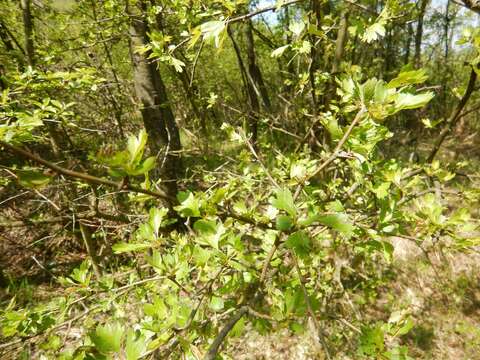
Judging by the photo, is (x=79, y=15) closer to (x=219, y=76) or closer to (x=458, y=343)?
(x=458, y=343)

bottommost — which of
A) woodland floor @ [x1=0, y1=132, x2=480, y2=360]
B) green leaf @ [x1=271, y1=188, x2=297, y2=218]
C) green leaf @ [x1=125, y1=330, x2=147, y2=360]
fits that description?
woodland floor @ [x1=0, y1=132, x2=480, y2=360]

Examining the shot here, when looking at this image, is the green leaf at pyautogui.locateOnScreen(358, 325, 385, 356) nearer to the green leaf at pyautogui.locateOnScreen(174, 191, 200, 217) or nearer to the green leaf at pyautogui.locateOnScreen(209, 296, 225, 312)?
the green leaf at pyautogui.locateOnScreen(209, 296, 225, 312)

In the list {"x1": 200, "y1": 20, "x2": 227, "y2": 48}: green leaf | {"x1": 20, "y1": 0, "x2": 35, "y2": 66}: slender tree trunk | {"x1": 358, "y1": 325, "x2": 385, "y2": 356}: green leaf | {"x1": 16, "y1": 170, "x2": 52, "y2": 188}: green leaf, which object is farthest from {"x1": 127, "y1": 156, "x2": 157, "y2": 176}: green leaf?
{"x1": 20, "y1": 0, "x2": 35, "y2": 66}: slender tree trunk

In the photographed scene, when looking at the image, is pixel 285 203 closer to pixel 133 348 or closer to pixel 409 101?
pixel 409 101

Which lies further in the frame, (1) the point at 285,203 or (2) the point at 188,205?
(2) the point at 188,205

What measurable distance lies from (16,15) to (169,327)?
520cm

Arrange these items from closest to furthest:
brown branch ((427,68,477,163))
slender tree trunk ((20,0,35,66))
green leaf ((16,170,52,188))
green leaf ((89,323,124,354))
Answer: green leaf ((16,170,52,188)) → green leaf ((89,323,124,354)) → brown branch ((427,68,477,163)) → slender tree trunk ((20,0,35,66))

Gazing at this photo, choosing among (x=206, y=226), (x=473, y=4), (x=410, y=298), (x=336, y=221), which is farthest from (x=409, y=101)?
(x=410, y=298)

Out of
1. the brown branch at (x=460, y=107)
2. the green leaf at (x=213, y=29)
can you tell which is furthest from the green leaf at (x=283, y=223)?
the brown branch at (x=460, y=107)

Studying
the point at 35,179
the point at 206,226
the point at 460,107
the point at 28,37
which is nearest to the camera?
the point at 35,179

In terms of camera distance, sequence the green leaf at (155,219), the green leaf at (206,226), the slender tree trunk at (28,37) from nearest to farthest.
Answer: the green leaf at (206,226), the green leaf at (155,219), the slender tree trunk at (28,37)

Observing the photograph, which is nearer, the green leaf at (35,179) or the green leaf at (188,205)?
the green leaf at (35,179)

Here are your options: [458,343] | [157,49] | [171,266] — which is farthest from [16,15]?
[458,343]

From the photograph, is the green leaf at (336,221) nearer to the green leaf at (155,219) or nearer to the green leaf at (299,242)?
the green leaf at (299,242)
